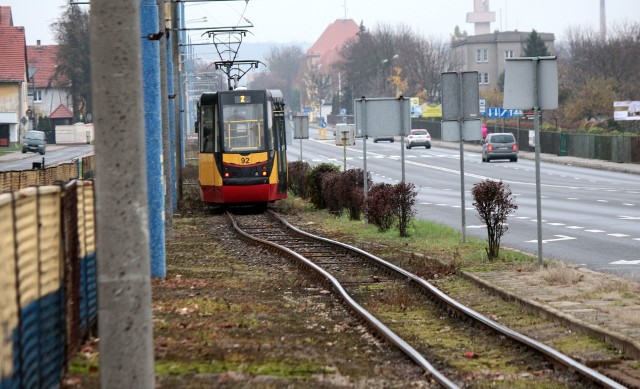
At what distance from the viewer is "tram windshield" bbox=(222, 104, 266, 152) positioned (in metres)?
33.5

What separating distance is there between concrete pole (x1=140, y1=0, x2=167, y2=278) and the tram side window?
16.5 m

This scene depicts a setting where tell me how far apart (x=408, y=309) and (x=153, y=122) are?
4.83 meters

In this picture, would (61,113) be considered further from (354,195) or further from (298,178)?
(354,195)

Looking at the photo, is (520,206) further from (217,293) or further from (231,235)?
(217,293)

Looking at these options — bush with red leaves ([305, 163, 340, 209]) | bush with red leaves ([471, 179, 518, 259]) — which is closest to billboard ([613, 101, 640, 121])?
bush with red leaves ([305, 163, 340, 209])

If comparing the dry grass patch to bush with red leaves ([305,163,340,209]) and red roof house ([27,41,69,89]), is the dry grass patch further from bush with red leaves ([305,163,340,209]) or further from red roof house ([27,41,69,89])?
red roof house ([27,41,69,89])

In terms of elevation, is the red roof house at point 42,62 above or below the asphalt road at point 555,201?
above

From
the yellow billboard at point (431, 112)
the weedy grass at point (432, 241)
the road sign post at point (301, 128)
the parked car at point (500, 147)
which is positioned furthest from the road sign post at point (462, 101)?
the yellow billboard at point (431, 112)

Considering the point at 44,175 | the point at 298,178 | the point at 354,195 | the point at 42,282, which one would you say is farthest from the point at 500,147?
the point at 42,282

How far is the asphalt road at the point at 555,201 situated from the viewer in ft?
70.4

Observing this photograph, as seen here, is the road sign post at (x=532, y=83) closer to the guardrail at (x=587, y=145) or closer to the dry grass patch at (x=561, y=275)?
the dry grass patch at (x=561, y=275)

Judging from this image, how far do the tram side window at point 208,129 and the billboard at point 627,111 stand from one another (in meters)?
49.7

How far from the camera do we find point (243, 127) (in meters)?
33.6

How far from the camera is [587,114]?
90.1 metres
